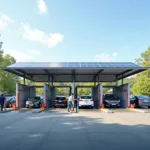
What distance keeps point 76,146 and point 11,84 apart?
45.7 metres

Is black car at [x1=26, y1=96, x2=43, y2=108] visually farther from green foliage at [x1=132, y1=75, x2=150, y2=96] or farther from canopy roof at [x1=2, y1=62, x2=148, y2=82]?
green foliage at [x1=132, y1=75, x2=150, y2=96]

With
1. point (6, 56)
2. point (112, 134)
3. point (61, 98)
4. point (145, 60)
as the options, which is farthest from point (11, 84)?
point (112, 134)

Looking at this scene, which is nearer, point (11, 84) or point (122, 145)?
point (122, 145)

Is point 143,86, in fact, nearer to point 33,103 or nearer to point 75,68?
point 75,68

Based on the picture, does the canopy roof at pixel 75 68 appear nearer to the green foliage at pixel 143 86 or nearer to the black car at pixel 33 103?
the black car at pixel 33 103

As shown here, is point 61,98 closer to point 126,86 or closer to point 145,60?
point 126,86

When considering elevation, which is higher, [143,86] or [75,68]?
[75,68]

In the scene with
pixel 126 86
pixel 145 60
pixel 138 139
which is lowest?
pixel 138 139

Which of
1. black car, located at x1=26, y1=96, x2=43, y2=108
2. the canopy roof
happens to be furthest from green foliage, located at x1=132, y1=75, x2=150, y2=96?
black car, located at x1=26, y1=96, x2=43, y2=108

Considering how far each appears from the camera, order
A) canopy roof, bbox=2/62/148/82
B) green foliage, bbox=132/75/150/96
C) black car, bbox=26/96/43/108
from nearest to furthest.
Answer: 1. canopy roof, bbox=2/62/148/82
2. black car, bbox=26/96/43/108
3. green foliage, bbox=132/75/150/96

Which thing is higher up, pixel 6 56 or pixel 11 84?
pixel 6 56

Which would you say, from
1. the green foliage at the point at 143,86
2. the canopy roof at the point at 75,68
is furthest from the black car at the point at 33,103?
the green foliage at the point at 143,86

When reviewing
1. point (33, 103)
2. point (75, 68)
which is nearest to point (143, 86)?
point (75, 68)

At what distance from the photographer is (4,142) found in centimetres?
764
